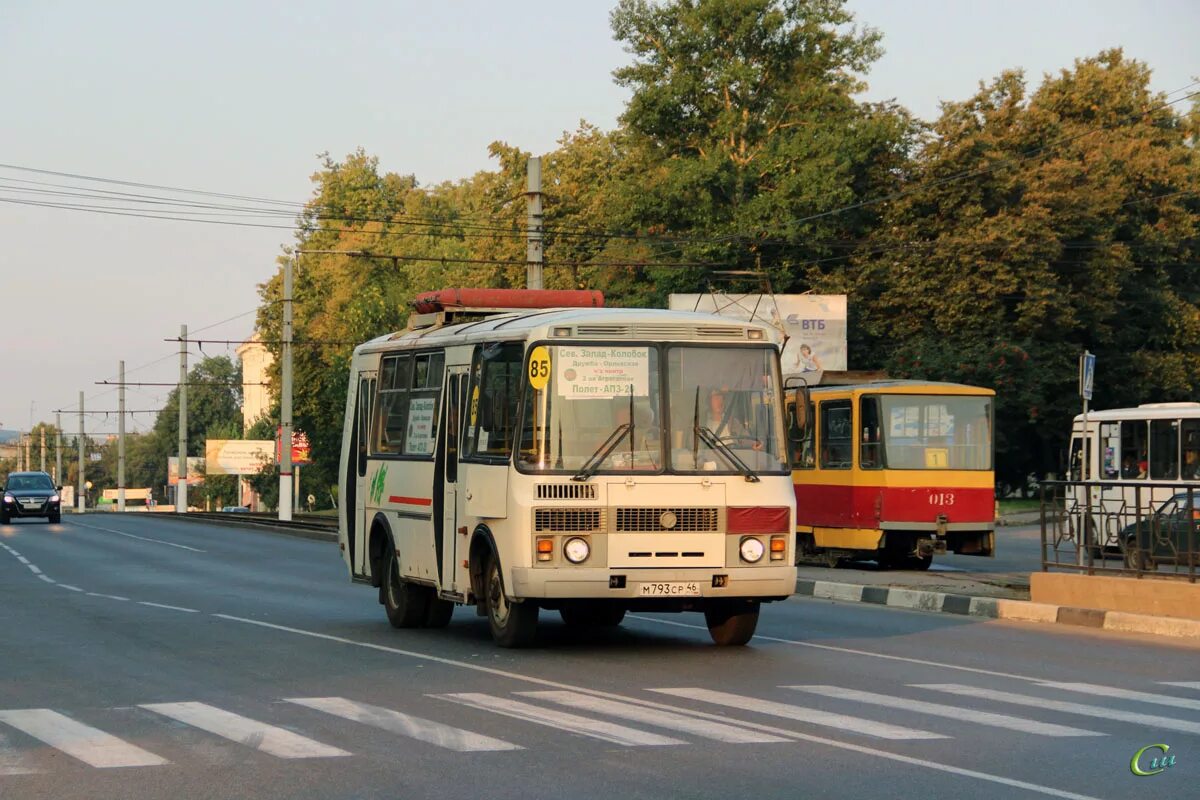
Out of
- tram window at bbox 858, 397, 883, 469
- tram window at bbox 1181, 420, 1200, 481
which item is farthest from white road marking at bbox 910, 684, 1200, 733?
tram window at bbox 1181, 420, 1200, 481

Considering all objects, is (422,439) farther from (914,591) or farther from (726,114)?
(726,114)

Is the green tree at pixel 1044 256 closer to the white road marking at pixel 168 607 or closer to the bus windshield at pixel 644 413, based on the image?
the white road marking at pixel 168 607

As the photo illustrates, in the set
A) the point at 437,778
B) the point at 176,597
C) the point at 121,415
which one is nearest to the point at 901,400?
the point at 176,597

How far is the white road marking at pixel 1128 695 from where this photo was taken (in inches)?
453

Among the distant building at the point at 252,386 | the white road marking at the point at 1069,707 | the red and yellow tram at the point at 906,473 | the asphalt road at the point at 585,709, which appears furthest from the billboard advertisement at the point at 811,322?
the distant building at the point at 252,386

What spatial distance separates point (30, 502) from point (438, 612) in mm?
43491

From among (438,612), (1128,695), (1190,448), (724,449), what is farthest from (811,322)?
(1128,695)

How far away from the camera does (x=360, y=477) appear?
18.9 meters

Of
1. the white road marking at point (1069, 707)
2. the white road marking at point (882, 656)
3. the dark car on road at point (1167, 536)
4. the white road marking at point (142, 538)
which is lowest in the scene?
the white road marking at point (142, 538)

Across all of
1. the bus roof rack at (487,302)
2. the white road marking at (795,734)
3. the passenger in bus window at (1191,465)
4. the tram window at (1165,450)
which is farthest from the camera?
the tram window at (1165,450)

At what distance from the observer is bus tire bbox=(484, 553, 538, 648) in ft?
48.6

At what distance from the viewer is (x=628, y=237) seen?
2640 inches

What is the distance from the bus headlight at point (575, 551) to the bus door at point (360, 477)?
16.1ft

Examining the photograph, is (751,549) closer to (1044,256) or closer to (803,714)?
(803,714)
